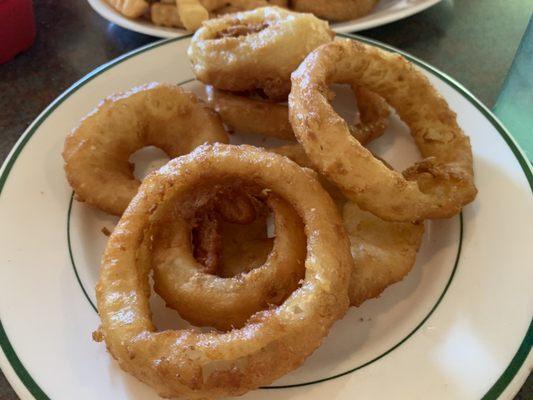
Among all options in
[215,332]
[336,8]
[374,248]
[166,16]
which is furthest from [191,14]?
[215,332]

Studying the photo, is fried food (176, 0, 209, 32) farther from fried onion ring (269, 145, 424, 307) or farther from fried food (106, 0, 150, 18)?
fried onion ring (269, 145, 424, 307)

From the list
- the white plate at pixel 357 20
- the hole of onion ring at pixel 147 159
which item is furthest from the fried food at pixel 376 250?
the white plate at pixel 357 20

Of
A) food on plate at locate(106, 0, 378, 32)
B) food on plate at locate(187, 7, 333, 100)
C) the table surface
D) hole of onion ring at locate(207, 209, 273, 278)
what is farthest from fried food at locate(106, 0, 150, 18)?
hole of onion ring at locate(207, 209, 273, 278)

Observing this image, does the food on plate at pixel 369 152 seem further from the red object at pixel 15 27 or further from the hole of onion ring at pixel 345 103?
the red object at pixel 15 27

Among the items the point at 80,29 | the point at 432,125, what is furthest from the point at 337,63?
the point at 80,29

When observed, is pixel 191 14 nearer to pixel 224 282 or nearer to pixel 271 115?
pixel 271 115
